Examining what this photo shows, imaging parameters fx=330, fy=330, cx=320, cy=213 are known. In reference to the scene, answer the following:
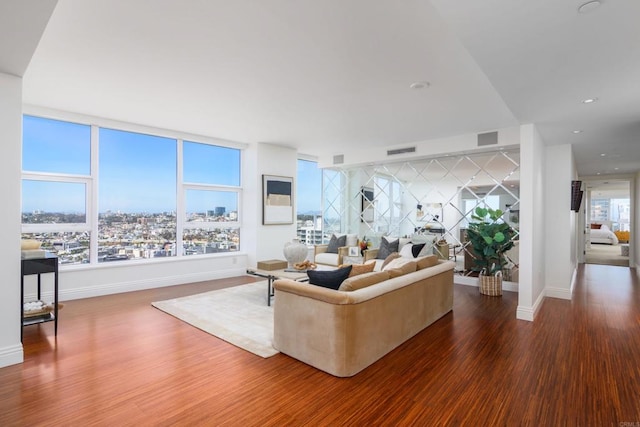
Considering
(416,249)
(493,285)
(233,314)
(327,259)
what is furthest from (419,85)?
(327,259)

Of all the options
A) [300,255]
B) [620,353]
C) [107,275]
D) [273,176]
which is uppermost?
[273,176]

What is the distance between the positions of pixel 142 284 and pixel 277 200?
3.03m

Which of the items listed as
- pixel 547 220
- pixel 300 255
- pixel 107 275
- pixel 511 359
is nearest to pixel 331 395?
pixel 511 359

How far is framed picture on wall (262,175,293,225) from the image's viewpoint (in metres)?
6.98

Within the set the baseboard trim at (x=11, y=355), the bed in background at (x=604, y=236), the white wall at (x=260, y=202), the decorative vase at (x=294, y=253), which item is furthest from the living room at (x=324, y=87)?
the bed in background at (x=604, y=236)

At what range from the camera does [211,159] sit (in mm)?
6754

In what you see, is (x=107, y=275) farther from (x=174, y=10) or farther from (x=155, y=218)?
(x=174, y=10)

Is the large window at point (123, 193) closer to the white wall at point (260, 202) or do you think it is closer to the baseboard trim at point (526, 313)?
the white wall at point (260, 202)

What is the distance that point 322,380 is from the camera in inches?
104

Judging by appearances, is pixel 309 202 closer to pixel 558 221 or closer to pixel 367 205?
pixel 367 205

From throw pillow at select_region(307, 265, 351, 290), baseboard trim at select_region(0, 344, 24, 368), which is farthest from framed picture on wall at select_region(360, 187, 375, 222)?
baseboard trim at select_region(0, 344, 24, 368)

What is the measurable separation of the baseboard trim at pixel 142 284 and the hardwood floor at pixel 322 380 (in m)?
1.09

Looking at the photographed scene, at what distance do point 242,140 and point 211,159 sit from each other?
2.44 ft

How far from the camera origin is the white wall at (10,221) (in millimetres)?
2809
